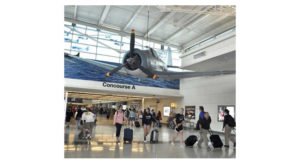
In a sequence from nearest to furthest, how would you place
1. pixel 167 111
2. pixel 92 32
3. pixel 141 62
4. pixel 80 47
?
pixel 141 62 < pixel 80 47 < pixel 92 32 < pixel 167 111

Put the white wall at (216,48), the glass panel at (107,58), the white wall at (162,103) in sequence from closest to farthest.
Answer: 1. the white wall at (216,48)
2. the glass panel at (107,58)
3. the white wall at (162,103)

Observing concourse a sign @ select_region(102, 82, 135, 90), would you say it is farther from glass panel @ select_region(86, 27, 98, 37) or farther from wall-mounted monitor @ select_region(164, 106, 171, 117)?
wall-mounted monitor @ select_region(164, 106, 171, 117)

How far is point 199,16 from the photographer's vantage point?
14742 millimetres

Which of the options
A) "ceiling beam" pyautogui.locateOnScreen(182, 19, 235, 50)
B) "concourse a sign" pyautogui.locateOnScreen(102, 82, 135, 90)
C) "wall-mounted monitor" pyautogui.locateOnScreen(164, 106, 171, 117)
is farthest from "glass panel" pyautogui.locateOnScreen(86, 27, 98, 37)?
"wall-mounted monitor" pyautogui.locateOnScreen(164, 106, 171, 117)

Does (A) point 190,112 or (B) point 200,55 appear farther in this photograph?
(A) point 190,112

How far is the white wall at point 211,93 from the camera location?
1392 cm

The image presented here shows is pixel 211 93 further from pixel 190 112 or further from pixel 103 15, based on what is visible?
pixel 103 15

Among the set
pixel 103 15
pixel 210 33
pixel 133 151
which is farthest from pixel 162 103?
pixel 133 151

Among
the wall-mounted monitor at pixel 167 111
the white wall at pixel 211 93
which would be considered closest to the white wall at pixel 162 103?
the wall-mounted monitor at pixel 167 111

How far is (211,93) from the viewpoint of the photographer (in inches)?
611

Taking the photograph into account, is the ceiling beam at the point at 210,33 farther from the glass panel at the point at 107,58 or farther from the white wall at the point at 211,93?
the glass panel at the point at 107,58
